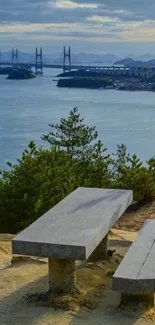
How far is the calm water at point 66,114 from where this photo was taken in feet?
61.0

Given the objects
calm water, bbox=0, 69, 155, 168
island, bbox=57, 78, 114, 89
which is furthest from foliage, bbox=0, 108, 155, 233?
island, bbox=57, 78, 114, 89

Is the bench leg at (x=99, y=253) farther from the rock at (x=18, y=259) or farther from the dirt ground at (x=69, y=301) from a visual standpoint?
the rock at (x=18, y=259)

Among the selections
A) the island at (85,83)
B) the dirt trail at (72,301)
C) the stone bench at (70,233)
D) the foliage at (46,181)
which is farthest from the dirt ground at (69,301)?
the island at (85,83)

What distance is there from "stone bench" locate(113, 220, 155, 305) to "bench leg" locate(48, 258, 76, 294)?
231 millimetres

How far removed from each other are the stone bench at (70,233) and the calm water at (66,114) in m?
11.7

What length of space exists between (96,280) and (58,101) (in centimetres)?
3279

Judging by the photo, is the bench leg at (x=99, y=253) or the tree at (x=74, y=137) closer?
the bench leg at (x=99, y=253)

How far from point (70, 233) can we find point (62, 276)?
25 centimetres

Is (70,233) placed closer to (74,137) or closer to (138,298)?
(138,298)

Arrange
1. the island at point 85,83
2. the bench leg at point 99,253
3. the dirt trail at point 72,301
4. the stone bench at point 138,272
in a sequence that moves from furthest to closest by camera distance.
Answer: the island at point 85,83 → the bench leg at point 99,253 → the dirt trail at point 72,301 → the stone bench at point 138,272

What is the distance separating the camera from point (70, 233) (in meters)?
2.24

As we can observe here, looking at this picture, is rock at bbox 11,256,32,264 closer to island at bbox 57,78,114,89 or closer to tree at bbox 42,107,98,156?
tree at bbox 42,107,98,156

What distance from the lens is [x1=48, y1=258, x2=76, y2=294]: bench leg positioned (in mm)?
2359

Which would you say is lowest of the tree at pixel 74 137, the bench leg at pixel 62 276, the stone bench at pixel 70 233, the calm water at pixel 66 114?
the calm water at pixel 66 114
